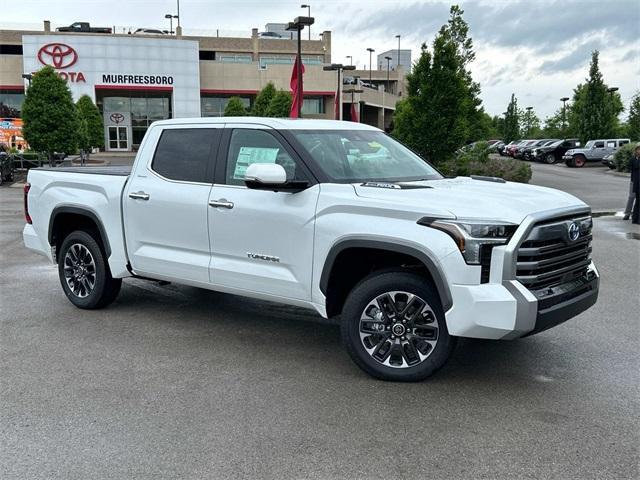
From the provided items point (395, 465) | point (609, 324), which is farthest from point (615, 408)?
point (609, 324)

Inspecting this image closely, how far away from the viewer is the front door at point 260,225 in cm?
498

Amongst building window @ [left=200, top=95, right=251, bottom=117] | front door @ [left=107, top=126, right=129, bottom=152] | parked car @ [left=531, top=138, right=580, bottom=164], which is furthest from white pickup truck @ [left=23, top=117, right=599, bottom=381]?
building window @ [left=200, top=95, right=251, bottom=117]

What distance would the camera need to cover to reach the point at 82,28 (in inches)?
2579

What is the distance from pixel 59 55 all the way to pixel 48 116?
100 feet

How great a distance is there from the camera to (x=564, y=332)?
5996 mm

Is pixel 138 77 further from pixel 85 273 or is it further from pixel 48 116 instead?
pixel 85 273

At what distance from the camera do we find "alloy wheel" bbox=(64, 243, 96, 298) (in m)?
6.68

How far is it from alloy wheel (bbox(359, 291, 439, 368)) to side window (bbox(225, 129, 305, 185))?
1.29 meters

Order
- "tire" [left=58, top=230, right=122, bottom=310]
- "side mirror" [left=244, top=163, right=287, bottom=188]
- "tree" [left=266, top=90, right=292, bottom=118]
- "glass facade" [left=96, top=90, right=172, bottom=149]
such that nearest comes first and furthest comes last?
"side mirror" [left=244, top=163, right=287, bottom=188], "tire" [left=58, top=230, right=122, bottom=310], "tree" [left=266, top=90, right=292, bottom=118], "glass facade" [left=96, top=90, right=172, bottom=149]

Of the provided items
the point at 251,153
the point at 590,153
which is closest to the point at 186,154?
the point at 251,153

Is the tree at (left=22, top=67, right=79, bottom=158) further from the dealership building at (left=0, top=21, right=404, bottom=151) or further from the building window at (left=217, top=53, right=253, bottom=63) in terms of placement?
the building window at (left=217, top=53, right=253, bottom=63)

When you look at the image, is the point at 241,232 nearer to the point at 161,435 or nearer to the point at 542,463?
the point at 161,435

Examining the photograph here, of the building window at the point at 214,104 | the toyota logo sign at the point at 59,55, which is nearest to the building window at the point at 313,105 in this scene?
the building window at the point at 214,104

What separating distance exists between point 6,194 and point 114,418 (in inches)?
765
